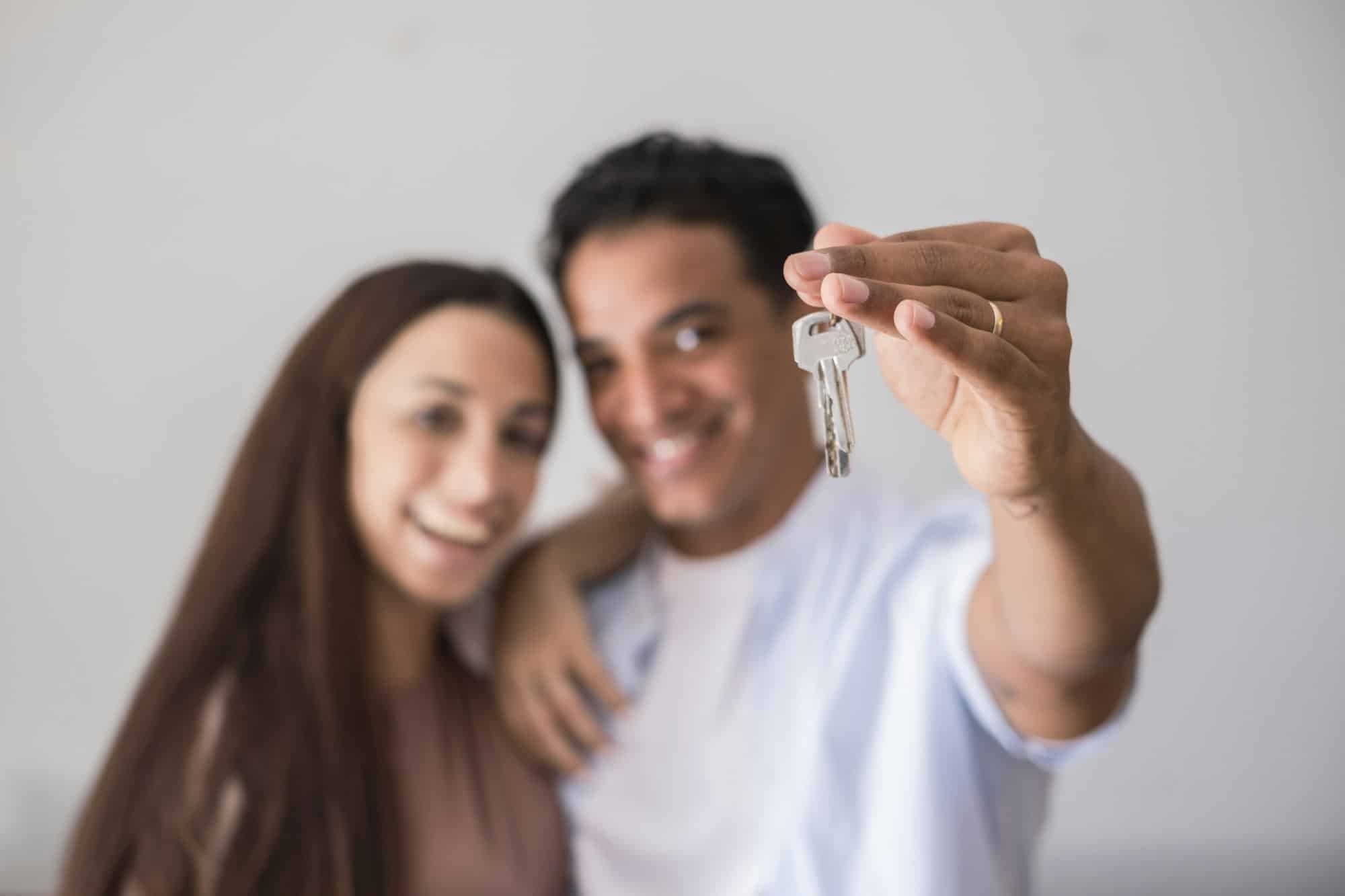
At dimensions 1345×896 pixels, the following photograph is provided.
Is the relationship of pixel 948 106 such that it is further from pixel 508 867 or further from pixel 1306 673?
pixel 508 867

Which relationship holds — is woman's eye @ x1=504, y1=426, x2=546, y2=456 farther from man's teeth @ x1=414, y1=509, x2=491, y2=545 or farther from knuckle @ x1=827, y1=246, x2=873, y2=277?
knuckle @ x1=827, y1=246, x2=873, y2=277

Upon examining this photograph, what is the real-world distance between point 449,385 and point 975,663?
0.44 metres

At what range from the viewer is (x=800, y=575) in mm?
814

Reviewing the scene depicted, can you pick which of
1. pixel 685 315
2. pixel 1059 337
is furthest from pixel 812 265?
pixel 685 315

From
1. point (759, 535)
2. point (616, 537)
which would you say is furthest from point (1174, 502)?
point (616, 537)

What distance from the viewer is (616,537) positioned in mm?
962

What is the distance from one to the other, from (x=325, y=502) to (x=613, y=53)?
0.55 metres

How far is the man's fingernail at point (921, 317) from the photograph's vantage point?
0.35 metres

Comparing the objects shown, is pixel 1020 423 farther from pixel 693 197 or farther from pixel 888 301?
pixel 693 197

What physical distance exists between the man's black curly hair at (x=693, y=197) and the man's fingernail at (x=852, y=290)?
518mm

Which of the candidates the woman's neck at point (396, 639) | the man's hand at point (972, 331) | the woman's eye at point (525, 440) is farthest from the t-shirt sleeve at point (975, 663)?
the woman's neck at point (396, 639)

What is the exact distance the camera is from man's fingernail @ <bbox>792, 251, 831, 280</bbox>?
0.36 m

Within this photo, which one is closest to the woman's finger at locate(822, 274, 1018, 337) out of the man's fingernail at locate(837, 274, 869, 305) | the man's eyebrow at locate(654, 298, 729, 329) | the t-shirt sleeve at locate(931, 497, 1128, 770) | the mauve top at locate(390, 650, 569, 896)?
the man's fingernail at locate(837, 274, 869, 305)

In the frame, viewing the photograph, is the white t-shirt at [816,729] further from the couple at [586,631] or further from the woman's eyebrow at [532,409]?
the woman's eyebrow at [532,409]
